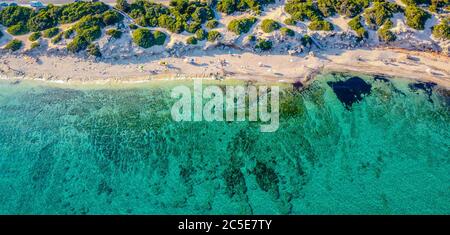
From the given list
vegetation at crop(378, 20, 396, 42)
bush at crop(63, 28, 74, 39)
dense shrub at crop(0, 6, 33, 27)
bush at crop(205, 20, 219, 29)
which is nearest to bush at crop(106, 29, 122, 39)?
bush at crop(63, 28, 74, 39)

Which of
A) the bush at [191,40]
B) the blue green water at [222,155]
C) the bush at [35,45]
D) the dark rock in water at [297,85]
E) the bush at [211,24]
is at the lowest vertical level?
the blue green water at [222,155]

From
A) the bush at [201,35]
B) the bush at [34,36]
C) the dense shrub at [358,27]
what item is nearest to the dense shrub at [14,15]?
the bush at [34,36]

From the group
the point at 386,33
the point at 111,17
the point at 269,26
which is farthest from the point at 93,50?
the point at 386,33

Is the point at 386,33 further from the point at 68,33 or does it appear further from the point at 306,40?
the point at 68,33

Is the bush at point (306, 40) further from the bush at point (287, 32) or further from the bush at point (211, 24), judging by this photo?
the bush at point (211, 24)

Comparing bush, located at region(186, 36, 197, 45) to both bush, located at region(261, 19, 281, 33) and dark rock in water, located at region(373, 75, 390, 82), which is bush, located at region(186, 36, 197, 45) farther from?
dark rock in water, located at region(373, 75, 390, 82)
